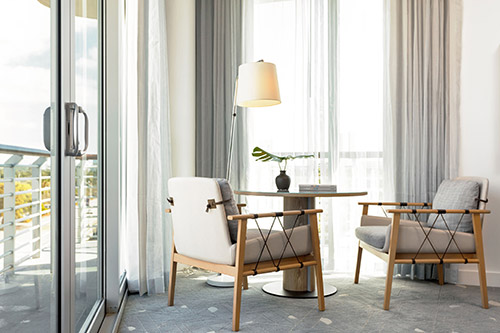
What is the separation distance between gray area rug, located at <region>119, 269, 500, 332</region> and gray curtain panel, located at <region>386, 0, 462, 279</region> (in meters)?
0.49

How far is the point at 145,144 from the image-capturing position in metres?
2.83

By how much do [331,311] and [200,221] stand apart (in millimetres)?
960

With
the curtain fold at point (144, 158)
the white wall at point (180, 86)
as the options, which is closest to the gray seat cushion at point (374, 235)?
the curtain fold at point (144, 158)

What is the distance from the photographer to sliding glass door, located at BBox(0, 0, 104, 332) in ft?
3.46

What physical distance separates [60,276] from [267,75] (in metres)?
2.05

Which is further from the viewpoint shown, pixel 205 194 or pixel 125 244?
pixel 125 244

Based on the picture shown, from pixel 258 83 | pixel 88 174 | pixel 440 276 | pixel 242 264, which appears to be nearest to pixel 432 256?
pixel 440 276

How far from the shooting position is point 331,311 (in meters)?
2.53

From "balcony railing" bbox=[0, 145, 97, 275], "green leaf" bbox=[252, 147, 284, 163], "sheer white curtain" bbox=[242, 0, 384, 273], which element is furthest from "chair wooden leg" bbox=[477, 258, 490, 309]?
"balcony railing" bbox=[0, 145, 97, 275]

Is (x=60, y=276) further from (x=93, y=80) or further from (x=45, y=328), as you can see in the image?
(x=93, y=80)

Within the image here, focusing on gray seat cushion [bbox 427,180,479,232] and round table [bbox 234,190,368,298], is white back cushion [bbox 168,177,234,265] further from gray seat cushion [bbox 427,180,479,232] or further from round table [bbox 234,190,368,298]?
gray seat cushion [bbox 427,180,479,232]

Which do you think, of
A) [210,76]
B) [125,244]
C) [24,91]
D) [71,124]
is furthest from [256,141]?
[24,91]

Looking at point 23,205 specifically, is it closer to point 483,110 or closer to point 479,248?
point 479,248

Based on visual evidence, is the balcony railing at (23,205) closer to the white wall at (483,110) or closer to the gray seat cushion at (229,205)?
the gray seat cushion at (229,205)
